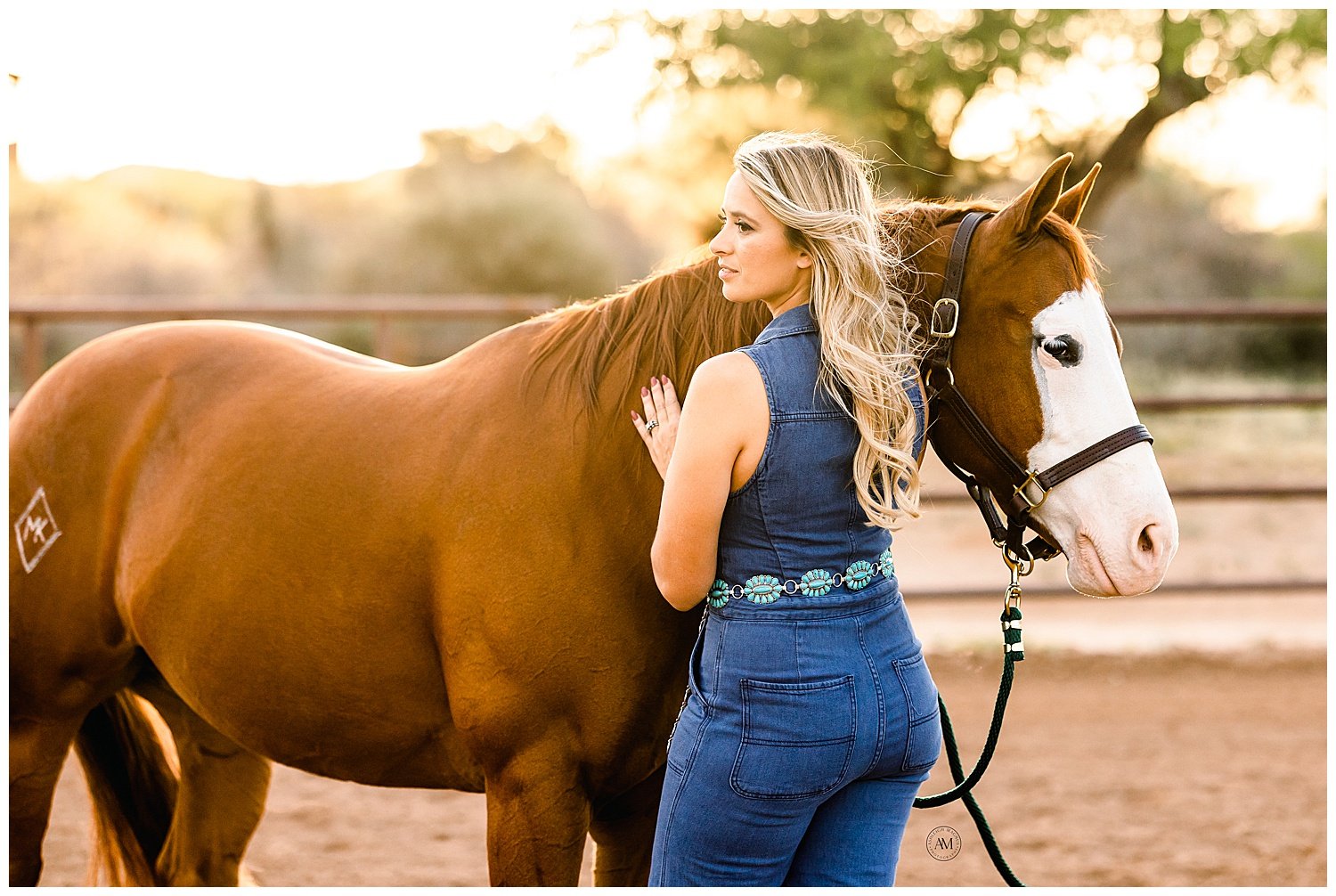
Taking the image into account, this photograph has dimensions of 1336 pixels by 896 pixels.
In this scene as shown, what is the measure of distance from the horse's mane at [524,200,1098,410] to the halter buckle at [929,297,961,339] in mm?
48

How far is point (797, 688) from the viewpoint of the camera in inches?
57.6

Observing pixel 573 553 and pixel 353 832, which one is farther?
pixel 353 832

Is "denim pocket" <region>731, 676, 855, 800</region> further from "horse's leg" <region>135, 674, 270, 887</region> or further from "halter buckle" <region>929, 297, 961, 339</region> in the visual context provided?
"horse's leg" <region>135, 674, 270, 887</region>

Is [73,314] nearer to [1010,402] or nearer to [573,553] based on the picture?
[573,553]

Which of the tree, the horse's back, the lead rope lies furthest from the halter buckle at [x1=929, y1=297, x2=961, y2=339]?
the tree

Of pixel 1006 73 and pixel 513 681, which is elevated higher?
pixel 1006 73

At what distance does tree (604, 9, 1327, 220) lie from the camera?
22.1ft

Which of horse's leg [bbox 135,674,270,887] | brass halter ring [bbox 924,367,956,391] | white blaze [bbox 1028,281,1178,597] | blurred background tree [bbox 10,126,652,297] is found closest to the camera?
white blaze [bbox 1028,281,1178,597]

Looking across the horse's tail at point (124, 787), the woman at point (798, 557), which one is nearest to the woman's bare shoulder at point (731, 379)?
the woman at point (798, 557)

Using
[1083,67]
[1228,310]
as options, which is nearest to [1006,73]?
[1083,67]

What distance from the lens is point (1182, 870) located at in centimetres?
315

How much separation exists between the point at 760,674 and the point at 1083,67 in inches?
264

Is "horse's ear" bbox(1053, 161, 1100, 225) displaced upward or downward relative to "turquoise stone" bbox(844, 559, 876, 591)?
upward

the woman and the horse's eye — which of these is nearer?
the woman
